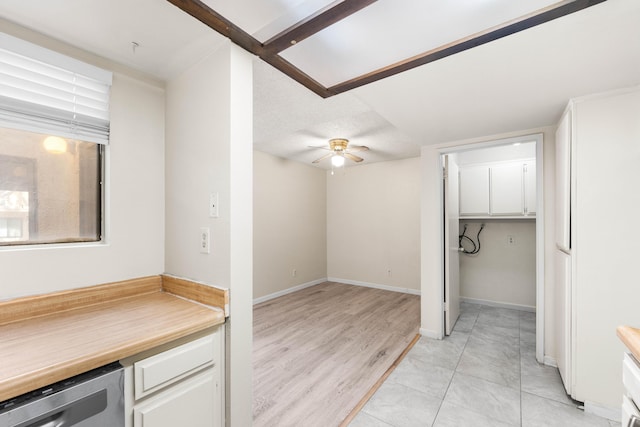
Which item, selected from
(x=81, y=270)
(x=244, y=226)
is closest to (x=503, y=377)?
Answer: (x=244, y=226)

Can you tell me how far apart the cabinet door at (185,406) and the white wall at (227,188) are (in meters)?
0.09

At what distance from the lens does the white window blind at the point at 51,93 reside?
123 centimetres

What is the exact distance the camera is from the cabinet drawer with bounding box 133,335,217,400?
1.04 m

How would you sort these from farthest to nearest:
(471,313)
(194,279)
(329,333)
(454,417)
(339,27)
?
(471,313)
(329,333)
(454,417)
(194,279)
(339,27)

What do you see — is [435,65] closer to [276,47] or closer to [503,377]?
[276,47]

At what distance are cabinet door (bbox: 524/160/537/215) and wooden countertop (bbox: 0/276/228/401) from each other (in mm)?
3965

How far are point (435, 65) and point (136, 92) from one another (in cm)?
175

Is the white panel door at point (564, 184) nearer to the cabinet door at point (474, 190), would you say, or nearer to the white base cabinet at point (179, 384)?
the cabinet door at point (474, 190)

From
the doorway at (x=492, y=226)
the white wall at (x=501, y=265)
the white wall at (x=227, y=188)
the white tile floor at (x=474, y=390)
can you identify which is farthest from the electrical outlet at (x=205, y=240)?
the white wall at (x=501, y=265)

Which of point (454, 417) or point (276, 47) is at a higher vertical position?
point (276, 47)

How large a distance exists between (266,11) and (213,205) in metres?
0.94

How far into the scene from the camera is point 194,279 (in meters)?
1.52

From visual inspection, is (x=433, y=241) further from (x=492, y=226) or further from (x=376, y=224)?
(x=376, y=224)

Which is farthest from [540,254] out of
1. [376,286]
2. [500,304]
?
[376,286]
